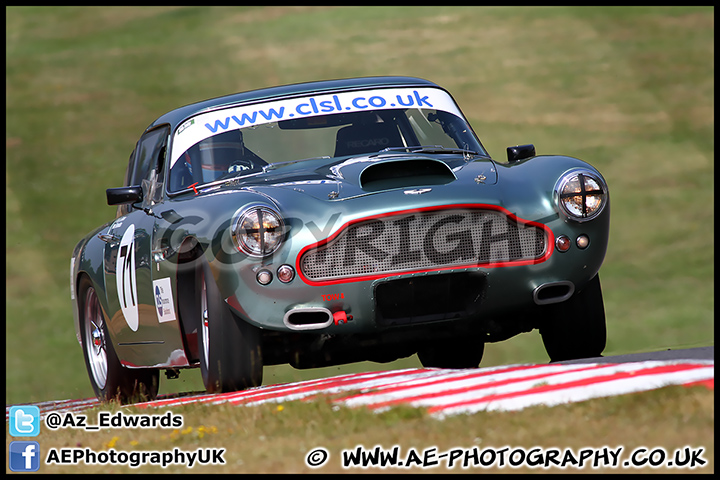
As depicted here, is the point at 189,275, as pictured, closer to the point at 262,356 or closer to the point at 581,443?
the point at 262,356

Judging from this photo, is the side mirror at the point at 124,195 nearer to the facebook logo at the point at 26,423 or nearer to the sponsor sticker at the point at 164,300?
the sponsor sticker at the point at 164,300

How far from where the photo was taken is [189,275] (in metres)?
5.74

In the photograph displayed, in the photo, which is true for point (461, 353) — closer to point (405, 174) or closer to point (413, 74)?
point (405, 174)

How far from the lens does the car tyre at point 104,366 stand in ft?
23.2

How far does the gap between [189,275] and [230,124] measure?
1.36 metres

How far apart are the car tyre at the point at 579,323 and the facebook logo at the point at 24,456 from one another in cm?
276

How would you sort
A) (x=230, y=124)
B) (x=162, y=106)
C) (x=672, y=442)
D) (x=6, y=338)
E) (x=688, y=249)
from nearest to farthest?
(x=672, y=442)
(x=230, y=124)
(x=6, y=338)
(x=688, y=249)
(x=162, y=106)

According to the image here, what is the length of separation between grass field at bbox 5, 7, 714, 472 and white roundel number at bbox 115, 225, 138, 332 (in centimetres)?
628

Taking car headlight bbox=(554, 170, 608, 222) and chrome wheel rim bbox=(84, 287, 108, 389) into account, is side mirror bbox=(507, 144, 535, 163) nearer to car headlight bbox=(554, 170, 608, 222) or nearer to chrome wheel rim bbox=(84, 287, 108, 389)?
car headlight bbox=(554, 170, 608, 222)

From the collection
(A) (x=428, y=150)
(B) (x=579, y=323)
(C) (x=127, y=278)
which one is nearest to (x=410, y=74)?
(A) (x=428, y=150)

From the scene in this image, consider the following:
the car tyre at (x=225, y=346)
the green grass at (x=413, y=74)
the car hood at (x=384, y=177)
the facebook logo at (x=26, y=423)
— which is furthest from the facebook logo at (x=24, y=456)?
the green grass at (x=413, y=74)

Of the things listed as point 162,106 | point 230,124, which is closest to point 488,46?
point 162,106

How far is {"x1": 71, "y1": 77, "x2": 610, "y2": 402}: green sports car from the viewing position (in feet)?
17.5

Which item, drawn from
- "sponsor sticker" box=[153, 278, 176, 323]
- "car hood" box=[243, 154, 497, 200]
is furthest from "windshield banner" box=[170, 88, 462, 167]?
"sponsor sticker" box=[153, 278, 176, 323]
